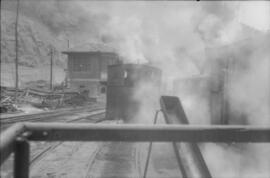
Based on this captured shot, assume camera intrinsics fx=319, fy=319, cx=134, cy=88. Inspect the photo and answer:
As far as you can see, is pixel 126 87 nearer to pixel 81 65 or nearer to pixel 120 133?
pixel 120 133

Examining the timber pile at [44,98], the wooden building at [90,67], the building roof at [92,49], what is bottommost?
the timber pile at [44,98]

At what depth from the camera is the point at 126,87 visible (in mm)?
16156

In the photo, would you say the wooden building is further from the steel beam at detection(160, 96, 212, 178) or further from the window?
the steel beam at detection(160, 96, 212, 178)

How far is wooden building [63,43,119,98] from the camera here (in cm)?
4031

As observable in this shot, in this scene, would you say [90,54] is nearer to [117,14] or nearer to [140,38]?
[117,14]


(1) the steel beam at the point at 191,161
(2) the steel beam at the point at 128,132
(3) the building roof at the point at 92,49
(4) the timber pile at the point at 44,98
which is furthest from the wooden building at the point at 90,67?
(2) the steel beam at the point at 128,132

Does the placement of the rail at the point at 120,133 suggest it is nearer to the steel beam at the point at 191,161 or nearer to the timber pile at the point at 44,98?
the steel beam at the point at 191,161

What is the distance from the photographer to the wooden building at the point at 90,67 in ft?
132

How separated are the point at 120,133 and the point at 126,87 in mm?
14447

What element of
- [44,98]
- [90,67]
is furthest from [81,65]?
A: [44,98]

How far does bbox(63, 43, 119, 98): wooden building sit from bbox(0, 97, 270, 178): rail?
1477 inches

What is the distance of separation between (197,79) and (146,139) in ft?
30.7

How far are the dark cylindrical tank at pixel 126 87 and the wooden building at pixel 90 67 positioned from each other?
73.8 ft

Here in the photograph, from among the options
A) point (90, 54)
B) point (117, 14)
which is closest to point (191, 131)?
point (117, 14)
